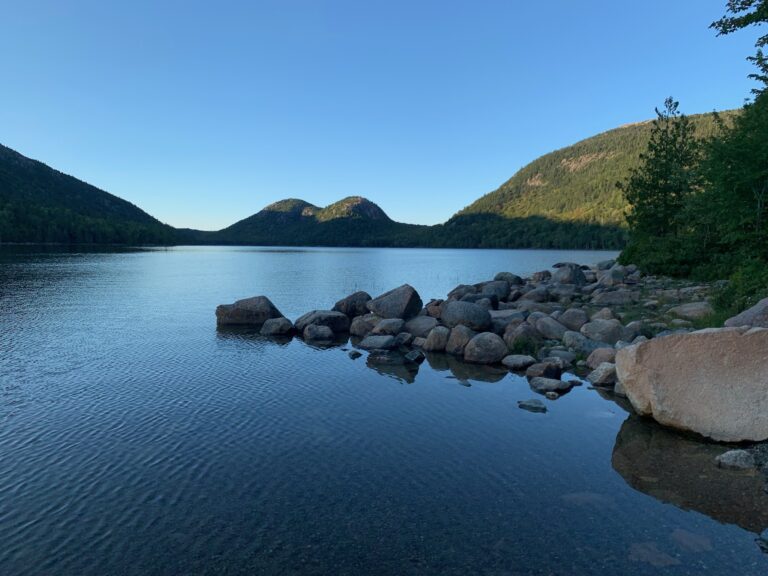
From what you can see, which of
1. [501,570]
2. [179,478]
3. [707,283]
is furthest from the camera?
[707,283]

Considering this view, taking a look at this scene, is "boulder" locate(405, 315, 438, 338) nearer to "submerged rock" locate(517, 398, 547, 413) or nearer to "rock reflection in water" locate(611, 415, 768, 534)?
"submerged rock" locate(517, 398, 547, 413)

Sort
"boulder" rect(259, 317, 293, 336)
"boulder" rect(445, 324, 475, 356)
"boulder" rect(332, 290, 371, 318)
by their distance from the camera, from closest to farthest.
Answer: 1. "boulder" rect(445, 324, 475, 356)
2. "boulder" rect(259, 317, 293, 336)
3. "boulder" rect(332, 290, 371, 318)

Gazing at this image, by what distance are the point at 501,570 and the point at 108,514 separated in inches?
299

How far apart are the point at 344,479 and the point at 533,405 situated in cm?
780

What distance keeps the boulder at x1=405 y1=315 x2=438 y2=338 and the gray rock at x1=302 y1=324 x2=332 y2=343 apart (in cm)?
450

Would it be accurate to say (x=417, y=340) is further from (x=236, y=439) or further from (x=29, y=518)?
(x=29, y=518)

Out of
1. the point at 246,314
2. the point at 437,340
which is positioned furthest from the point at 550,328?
the point at 246,314

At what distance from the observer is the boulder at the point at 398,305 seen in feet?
100

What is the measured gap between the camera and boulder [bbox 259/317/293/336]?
2952 cm

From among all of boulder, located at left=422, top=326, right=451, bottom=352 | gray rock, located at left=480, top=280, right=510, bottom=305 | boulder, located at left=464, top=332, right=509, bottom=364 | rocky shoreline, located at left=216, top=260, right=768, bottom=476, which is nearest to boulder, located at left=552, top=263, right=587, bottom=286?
rocky shoreline, located at left=216, top=260, right=768, bottom=476

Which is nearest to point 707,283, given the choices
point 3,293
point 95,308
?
point 95,308

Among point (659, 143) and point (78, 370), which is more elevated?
point (659, 143)

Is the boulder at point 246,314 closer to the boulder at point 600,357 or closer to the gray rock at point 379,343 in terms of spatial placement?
the gray rock at point 379,343

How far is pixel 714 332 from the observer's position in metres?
13.2
